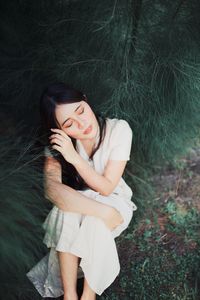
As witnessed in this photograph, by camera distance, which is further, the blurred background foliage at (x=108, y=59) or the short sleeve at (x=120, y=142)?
the blurred background foliage at (x=108, y=59)

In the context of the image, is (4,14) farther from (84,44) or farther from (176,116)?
(176,116)

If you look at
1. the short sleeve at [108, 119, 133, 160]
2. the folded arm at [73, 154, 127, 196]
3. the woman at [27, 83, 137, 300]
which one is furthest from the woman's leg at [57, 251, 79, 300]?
the short sleeve at [108, 119, 133, 160]

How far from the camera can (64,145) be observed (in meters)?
1.67

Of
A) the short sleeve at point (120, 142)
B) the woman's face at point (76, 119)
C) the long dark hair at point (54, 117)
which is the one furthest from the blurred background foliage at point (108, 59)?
the short sleeve at point (120, 142)

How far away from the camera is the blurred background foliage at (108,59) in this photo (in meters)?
2.03

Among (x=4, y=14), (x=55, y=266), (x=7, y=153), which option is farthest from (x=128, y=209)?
(x=4, y=14)

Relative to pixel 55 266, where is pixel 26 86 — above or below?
above

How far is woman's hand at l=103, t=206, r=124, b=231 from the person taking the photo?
67.1 inches

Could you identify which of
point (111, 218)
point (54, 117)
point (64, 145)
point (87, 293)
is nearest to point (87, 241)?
point (111, 218)

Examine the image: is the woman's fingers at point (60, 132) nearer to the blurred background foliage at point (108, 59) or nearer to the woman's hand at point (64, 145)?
the woman's hand at point (64, 145)

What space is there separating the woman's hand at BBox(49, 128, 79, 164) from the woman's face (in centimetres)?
3

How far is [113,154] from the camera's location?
178cm

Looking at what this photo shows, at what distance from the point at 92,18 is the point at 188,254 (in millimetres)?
1285

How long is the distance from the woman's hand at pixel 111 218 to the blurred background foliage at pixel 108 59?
1.59 feet
